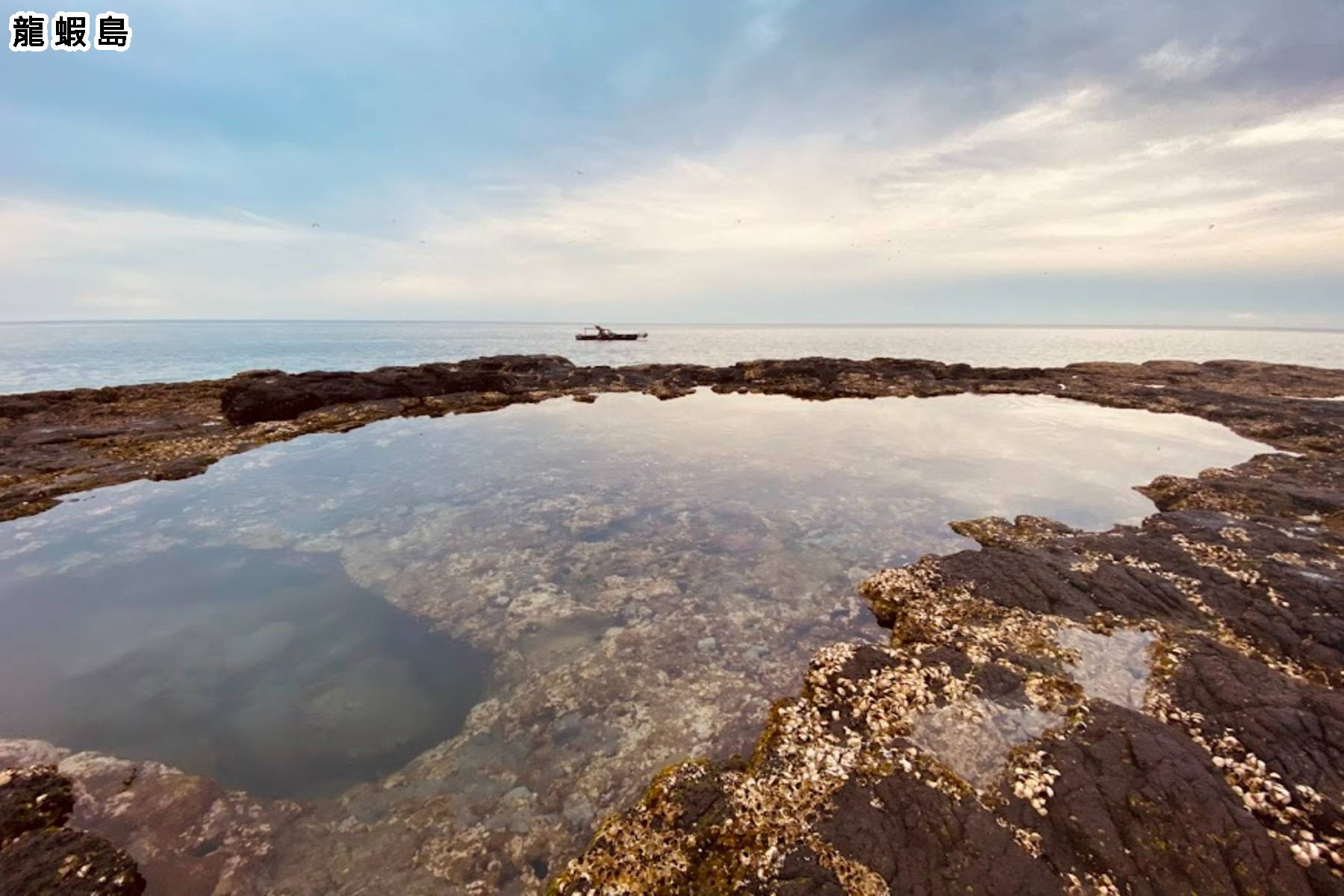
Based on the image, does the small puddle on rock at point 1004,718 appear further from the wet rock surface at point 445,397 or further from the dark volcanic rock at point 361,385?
the dark volcanic rock at point 361,385

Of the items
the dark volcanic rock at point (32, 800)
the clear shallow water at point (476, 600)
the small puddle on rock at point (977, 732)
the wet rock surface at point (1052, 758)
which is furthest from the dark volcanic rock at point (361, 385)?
the small puddle on rock at point (977, 732)

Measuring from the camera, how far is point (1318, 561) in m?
14.6

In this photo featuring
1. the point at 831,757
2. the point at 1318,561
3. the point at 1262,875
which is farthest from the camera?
the point at 1318,561

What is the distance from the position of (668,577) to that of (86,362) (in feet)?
468

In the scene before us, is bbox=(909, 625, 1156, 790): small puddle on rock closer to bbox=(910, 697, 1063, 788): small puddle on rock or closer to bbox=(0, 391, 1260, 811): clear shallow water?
bbox=(910, 697, 1063, 788): small puddle on rock

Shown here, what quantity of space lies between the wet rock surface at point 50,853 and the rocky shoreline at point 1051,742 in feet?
1.71

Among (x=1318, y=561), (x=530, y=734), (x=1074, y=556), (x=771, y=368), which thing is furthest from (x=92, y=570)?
(x=771, y=368)

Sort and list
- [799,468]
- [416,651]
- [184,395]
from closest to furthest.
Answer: [416,651], [799,468], [184,395]

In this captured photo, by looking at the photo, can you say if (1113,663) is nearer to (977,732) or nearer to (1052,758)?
(1052,758)

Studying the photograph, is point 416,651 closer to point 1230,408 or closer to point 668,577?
point 668,577

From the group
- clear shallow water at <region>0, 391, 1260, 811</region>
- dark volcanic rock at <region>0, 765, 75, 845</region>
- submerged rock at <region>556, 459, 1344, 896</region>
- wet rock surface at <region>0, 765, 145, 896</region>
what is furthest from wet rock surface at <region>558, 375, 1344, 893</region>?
dark volcanic rock at <region>0, 765, 75, 845</region>

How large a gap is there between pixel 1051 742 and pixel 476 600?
14495 millimetres

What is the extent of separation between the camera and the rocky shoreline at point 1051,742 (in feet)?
23.9

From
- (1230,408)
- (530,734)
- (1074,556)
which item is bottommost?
(530,734)
